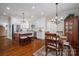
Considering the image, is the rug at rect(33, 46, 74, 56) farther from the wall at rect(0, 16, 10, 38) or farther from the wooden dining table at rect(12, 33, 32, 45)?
the wall at rect(0, 16, 10, 38)

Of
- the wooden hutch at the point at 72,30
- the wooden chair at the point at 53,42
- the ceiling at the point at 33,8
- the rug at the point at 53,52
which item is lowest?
the rug at the point at 53,52

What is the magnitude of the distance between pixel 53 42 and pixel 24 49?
0.62 metres

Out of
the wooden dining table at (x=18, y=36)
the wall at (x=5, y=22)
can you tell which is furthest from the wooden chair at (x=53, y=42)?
the wall at (x=5, y=22)

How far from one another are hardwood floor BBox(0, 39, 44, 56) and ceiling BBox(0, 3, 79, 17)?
578 millimetres

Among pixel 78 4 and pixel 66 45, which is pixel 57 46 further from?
pixel 78 4

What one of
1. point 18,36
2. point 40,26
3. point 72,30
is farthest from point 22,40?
point 72,30

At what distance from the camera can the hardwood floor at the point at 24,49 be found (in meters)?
2.12

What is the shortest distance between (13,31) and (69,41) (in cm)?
115

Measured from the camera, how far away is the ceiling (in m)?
2.07

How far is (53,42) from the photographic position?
7.16 ft

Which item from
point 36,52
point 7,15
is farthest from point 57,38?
point 7,15

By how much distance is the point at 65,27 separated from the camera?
2100mm

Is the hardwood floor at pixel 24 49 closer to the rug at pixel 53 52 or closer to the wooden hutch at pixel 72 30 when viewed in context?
the rug at pixel 53 52

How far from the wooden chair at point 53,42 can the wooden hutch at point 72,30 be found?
0.69 feet
